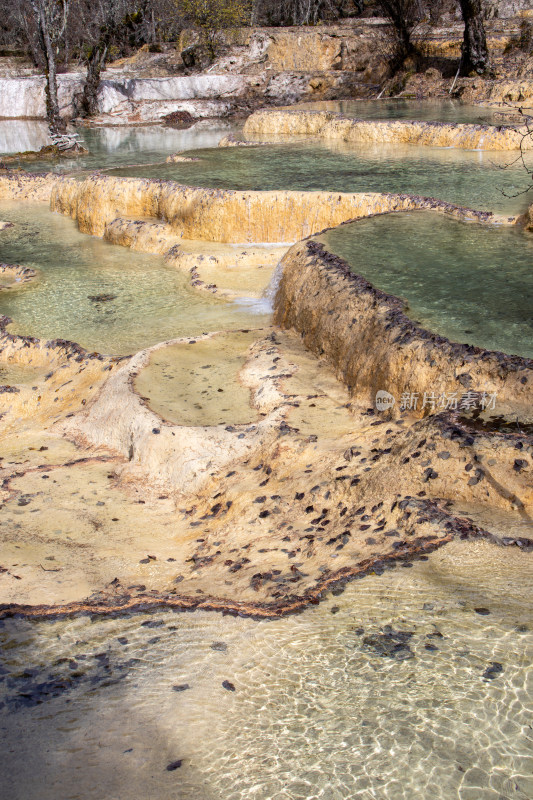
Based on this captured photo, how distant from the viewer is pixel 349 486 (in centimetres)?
494

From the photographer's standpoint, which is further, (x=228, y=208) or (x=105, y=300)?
(x=228, y=208)

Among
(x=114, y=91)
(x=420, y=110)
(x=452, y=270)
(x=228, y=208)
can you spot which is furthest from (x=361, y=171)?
(x=114, y=91)

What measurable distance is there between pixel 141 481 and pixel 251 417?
1070 millimetres

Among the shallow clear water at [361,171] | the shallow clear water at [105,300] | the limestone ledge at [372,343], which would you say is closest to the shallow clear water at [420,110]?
the shallow clear water at [361,171]

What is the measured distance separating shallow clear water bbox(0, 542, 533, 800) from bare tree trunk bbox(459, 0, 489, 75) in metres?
19.7

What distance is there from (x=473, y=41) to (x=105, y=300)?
15.3m

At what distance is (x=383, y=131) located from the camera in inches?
595

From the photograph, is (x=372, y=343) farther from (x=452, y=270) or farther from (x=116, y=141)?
(x=116, y=141)

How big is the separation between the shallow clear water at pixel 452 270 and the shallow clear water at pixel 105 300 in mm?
1686

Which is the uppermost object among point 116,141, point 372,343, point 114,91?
point 114,91

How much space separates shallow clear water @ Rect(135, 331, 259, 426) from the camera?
652 cm

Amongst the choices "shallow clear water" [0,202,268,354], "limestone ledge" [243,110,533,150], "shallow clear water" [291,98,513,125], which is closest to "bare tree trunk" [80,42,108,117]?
"shallow clear water" [291,98,513,125]

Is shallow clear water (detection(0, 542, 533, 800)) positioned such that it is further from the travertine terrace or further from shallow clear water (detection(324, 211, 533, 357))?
shallow clear water (detection(324, 211, 533, 357))

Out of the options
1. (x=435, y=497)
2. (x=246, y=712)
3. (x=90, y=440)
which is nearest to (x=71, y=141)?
(x=90, y=440)
